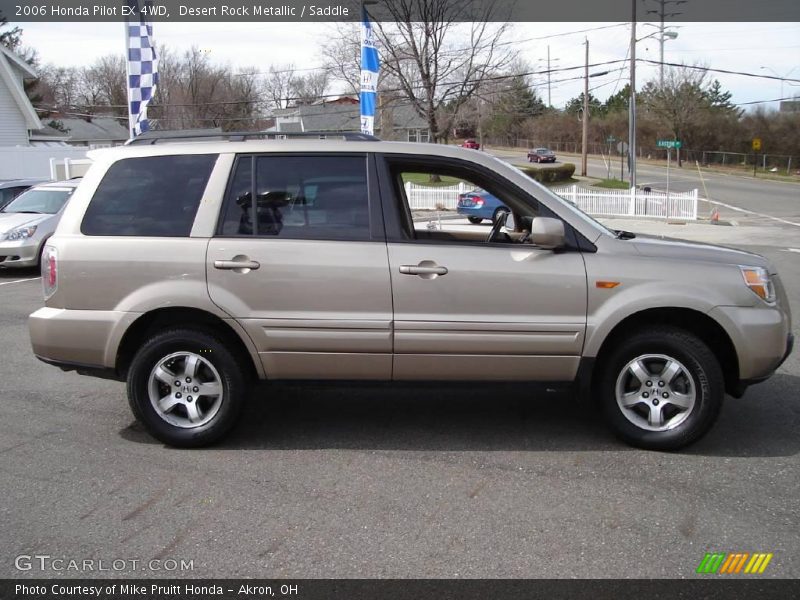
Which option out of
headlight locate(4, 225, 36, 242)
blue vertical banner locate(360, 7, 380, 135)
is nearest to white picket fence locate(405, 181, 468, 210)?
blue vertical banner locate(360, 7, 380, 135)

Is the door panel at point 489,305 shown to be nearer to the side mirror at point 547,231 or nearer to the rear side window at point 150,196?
the side mirror at point 547,231

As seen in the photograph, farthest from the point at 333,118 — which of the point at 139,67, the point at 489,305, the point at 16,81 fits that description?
the point at 489,305

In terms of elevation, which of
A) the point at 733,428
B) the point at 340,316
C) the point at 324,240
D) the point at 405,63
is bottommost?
the point at 733,428

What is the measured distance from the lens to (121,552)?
3.47 m

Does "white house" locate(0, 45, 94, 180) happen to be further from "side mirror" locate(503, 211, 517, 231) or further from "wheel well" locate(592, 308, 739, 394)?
"wheel well" locate(592, 308, 739, 394)

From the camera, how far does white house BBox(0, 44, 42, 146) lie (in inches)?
1254

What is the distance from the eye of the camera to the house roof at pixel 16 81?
1243 inches

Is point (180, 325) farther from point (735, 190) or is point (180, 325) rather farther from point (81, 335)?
point (735, 190)

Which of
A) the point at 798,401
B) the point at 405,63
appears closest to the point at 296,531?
the point at 798,401

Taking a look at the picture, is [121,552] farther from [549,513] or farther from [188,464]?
[549,513]

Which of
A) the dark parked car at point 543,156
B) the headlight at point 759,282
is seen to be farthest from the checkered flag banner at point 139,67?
the dark parked car at point 543,156

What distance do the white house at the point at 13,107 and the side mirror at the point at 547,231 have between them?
33.4 m

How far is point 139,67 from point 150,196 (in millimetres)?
11174

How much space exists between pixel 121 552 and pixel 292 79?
71.8m
